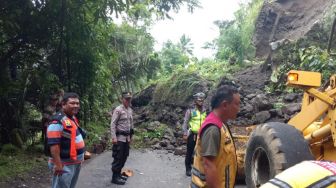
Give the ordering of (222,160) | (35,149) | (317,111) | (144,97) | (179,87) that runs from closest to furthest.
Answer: (222,160), (317,111), (35,149), (179,87), (144,97)

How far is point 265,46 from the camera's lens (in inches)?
811

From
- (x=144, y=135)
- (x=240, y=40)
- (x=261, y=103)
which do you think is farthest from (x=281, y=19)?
(x=144, y=135)

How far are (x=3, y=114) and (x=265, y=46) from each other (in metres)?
13.2

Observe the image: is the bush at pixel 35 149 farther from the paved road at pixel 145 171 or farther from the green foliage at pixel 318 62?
the green foliage at pixel 318 62

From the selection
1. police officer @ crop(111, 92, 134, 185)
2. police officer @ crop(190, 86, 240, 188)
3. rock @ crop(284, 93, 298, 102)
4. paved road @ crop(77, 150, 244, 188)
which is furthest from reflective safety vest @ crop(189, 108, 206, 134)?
police officer @ crop(190, 86, 240, 188)

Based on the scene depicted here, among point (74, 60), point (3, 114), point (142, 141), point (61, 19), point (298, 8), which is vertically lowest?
point (142, 141)

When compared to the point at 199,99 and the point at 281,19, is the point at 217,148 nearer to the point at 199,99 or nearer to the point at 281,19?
the point at 199,99

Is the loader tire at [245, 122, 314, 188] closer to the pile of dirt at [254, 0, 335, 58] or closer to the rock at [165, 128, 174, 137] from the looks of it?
the rock at [165, 128, 174, 137]

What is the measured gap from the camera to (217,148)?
10.5ft

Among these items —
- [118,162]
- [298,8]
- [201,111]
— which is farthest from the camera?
[298,8]

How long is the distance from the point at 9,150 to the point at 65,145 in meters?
6.06

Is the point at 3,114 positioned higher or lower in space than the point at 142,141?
higher

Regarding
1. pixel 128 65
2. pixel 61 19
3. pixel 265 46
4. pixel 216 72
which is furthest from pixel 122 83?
pixel 61 19

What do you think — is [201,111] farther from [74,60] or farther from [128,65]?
[128,65]
